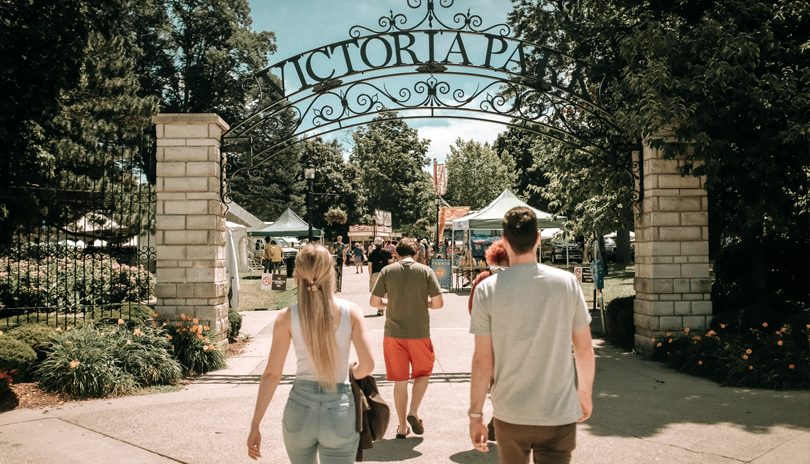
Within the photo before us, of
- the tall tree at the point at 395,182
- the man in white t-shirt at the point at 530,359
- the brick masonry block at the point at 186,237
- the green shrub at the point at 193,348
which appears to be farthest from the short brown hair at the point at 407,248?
the tall tree at the point at 395,182

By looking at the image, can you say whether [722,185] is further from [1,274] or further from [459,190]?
[459,190]

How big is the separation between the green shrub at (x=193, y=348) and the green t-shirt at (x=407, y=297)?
388 cm

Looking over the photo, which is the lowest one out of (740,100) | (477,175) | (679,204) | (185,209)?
(185,209)

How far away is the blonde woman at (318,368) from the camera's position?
9.28 ft

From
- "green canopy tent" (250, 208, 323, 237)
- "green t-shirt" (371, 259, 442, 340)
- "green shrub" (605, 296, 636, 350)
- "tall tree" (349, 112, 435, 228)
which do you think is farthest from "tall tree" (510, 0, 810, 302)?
"tall tree" (349, 112, 435, 228)

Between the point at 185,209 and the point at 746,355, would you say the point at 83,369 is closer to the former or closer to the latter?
the point at 185,209

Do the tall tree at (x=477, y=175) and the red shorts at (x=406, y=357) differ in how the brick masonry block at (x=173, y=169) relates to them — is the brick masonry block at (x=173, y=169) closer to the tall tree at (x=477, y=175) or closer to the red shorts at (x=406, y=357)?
the red shorts at (x=406, y=357)

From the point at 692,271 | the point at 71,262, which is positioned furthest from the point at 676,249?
the point at 71,262

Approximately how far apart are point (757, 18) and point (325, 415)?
8.17 m

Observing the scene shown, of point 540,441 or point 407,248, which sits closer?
point 540,441

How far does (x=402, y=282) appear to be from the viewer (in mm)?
5582

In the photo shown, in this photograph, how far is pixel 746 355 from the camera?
7.43 metres

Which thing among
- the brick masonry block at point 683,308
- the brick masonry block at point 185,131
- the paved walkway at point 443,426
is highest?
the brick masonry block at point 185,131

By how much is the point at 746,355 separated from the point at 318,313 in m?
6.55
